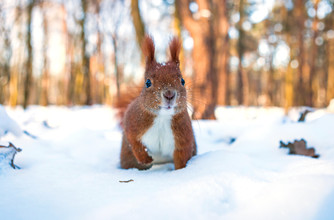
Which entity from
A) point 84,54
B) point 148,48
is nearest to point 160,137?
point 148,48

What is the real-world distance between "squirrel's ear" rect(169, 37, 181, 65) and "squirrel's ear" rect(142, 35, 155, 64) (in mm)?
140

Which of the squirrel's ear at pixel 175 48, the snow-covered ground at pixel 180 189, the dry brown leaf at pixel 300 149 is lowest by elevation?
the dry brown leaf at pixel 300 149

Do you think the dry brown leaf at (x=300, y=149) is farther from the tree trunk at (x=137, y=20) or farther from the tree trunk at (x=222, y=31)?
the tree trunk at (x=222, y=31)

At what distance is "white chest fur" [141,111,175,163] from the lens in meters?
1.53

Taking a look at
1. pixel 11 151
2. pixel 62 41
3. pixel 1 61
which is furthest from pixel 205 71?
pixel 62 41

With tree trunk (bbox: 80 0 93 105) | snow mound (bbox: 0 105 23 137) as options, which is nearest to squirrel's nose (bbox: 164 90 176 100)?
snow mound (bbox: 0 105 23 137)

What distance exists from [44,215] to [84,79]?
31.7 ft

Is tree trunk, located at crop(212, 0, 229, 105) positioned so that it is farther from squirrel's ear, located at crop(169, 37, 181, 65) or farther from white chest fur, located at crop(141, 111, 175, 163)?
white chest fur, located at crop(141, 111, 175, 163)

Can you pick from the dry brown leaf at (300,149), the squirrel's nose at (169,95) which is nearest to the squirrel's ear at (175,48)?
the squirrel's nose at (169,95)

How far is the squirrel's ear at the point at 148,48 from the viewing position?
1687 mm

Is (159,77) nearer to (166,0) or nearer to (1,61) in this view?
(1,61)

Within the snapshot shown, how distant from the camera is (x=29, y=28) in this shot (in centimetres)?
602

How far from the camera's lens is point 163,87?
56.9 inches

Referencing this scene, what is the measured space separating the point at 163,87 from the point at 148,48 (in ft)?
1.38
